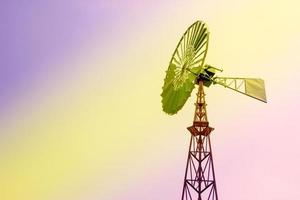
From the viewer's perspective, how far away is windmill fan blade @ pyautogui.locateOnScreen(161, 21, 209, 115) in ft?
102

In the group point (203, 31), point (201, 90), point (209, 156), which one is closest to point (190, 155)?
point (209, 156)

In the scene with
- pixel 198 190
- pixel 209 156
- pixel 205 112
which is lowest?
pixel 198 190

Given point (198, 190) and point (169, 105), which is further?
point (169, 105)

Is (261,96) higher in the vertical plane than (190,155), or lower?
higher

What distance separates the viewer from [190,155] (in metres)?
30.0

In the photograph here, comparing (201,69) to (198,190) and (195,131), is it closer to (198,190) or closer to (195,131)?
(195,131)

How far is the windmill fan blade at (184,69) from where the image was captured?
31.2 metres

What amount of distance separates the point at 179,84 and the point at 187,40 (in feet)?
10.1

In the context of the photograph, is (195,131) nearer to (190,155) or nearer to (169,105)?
(190,155)

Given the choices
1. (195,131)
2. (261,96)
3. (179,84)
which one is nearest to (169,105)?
(179,84)

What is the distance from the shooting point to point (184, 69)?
32.5 metres

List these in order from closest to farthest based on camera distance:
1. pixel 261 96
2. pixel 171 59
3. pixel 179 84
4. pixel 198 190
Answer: pixel 198 190, pixel 261 96, pixel 179 84, pixel 171 59

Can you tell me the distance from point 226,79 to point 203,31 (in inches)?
130

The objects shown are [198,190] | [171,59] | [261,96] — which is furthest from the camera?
[171,59]
